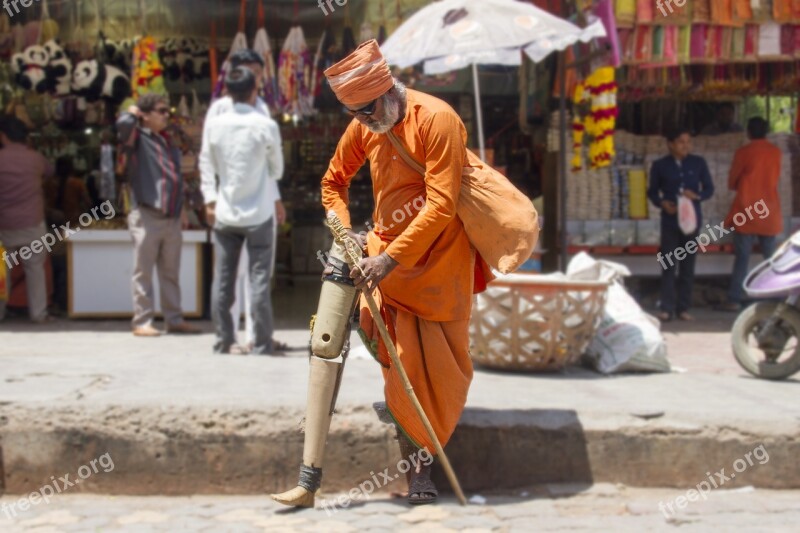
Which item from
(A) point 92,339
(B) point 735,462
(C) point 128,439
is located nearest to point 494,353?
(B) point 735,462

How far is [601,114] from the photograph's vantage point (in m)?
7.67

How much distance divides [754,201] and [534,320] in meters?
4.44

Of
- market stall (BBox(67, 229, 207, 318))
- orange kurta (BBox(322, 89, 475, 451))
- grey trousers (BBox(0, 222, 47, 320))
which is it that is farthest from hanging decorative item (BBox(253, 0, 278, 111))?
orange kurta (BBox(322, 89, 475, 451))

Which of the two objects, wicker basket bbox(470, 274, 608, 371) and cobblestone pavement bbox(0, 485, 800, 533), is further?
wicker basket bbox(470, 274, 608, 371)

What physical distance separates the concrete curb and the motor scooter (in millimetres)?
1381

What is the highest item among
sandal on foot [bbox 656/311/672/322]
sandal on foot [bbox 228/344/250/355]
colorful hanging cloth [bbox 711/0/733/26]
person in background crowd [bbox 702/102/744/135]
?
colorful hanging cloth [bbox 711/0/733/26]

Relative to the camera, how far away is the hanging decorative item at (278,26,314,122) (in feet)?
27.4

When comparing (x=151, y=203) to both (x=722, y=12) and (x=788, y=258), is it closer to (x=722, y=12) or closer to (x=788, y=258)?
(x=788, y=258)

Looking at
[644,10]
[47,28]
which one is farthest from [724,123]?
[47,28]

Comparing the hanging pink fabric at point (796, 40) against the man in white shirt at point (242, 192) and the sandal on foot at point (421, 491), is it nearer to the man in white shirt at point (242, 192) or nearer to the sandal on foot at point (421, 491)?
the man in white shirt at point (242, 192)

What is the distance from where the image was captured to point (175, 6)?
8.48m

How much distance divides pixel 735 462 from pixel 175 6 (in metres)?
6.44

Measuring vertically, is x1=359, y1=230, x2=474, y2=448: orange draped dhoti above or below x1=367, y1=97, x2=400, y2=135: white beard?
below

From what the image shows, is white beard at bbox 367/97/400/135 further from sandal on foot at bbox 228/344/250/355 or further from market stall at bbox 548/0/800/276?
market stall at bbox 548/0/800/276
